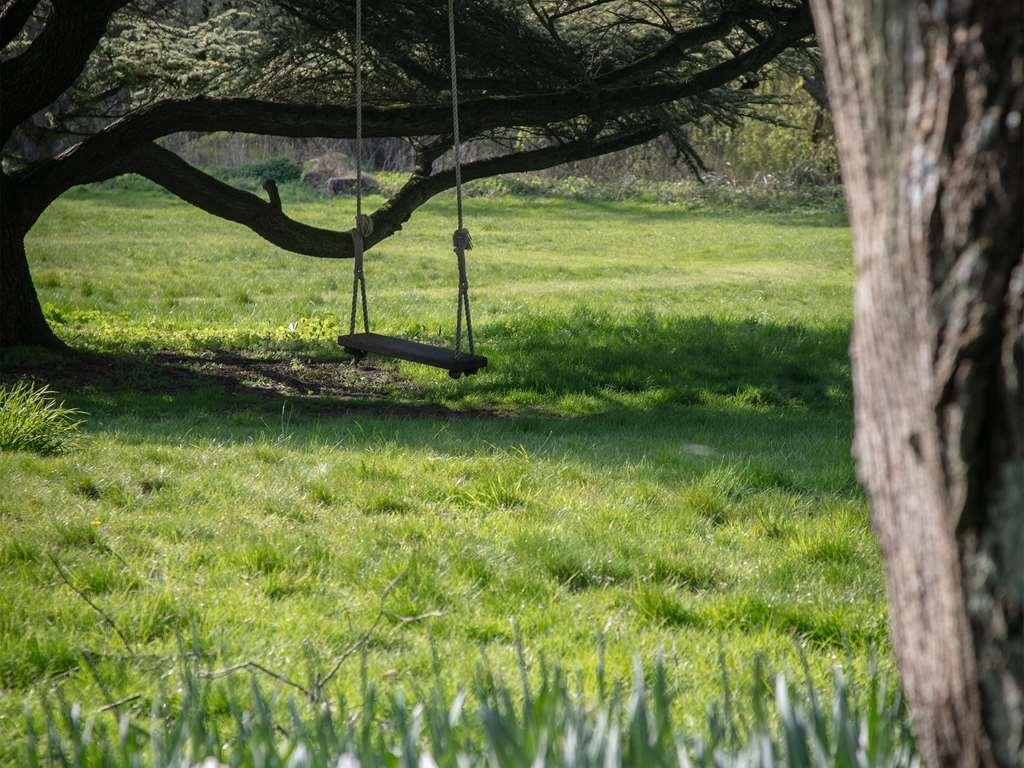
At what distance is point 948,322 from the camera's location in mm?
1729

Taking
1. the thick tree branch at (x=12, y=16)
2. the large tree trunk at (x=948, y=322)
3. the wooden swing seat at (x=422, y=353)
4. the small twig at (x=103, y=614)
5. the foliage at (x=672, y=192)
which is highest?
the thick tree branch at (x=12, y=16)

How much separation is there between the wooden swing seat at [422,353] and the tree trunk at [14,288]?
347 centimetres

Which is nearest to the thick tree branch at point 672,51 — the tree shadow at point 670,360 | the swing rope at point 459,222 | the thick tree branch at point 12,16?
the swing rope at point 459,222

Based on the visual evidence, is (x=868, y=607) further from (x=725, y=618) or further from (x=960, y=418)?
(x=960, y=418)

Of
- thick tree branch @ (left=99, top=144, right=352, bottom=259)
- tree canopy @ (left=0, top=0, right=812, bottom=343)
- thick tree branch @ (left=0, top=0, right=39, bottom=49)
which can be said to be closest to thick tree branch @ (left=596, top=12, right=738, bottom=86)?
tree canopy @ (left=0, top=0, right=812, bottom=343)

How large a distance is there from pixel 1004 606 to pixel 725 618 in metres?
2.24

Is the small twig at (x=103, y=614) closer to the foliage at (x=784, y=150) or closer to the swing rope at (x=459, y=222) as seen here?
the swing rope at (x=459, y=222)

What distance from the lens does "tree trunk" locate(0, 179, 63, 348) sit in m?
9.51

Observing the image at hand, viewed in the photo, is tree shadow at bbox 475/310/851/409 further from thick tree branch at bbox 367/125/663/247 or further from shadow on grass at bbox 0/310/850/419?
thick tree branch at bbox 367/125/663/247

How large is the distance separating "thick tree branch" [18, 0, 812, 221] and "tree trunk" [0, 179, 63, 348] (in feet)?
2.76

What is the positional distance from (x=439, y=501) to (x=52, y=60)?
215 inches

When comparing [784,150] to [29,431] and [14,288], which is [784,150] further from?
[29,431]

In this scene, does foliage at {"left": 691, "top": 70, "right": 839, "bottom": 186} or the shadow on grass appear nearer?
the shadow on grass

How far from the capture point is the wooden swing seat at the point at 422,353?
681cm
